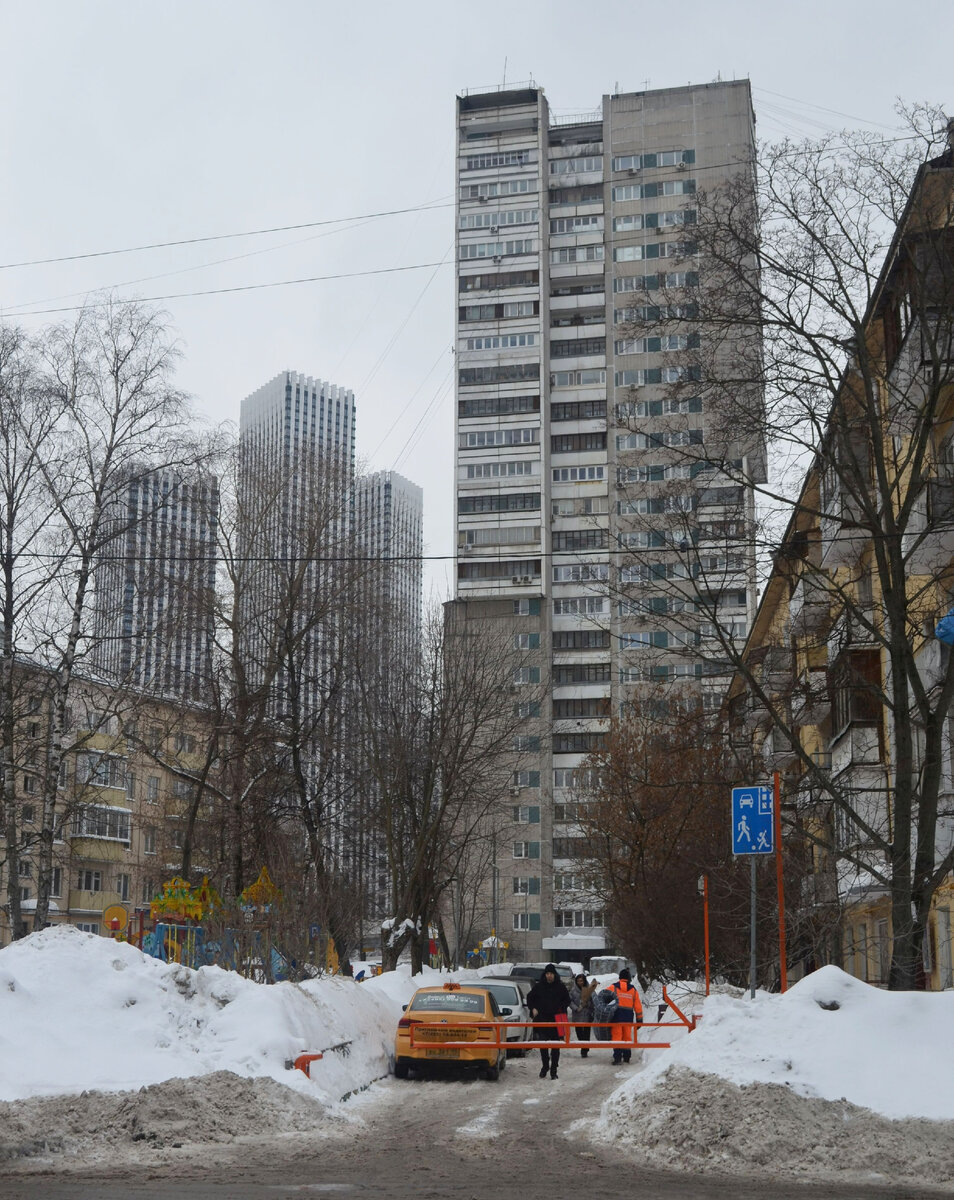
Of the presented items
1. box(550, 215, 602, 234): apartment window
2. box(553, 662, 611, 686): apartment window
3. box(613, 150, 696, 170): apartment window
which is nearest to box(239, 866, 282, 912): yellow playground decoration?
box(553, 662, 611, 686): apartment window

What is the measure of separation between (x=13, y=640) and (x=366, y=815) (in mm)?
14952

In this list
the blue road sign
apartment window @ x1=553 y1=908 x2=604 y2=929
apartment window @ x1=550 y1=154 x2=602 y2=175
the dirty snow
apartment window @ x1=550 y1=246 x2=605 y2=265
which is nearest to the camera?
the dirty snow

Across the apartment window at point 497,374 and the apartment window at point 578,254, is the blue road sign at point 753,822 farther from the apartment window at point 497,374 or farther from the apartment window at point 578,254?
the apartment window at point 578,254

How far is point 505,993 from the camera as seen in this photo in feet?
93.6

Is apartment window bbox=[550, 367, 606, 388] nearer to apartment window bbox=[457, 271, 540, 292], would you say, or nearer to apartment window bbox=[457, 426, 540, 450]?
apartment window bbox=[457, 426, 540, 450]

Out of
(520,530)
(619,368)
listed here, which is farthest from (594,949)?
(619,368)

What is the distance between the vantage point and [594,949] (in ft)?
284

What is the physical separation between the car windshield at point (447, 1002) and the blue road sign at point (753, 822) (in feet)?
22.8

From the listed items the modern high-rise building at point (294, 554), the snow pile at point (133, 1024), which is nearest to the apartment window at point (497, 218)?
the modern high-rise building at point (294, 554)

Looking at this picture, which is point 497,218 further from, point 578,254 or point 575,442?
point 575,442

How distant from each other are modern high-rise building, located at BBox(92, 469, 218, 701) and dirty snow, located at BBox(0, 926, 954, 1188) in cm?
1294

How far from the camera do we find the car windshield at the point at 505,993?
92.7ft

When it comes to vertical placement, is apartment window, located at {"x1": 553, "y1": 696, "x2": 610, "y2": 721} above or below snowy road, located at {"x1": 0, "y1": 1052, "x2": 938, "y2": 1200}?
above

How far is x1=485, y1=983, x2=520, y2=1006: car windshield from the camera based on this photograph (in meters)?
28.3
